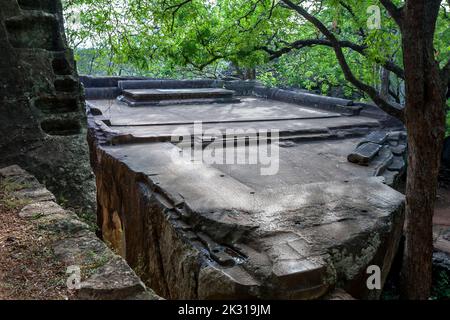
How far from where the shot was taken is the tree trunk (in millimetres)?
4184

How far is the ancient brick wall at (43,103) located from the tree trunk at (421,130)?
324cm

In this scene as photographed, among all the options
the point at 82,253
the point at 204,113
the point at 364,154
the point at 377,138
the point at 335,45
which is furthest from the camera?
the point at 204,113

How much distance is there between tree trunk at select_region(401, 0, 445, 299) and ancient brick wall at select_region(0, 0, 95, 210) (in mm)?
3240

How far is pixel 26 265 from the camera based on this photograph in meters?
2.04

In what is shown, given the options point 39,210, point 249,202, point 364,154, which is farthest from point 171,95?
point 39,210

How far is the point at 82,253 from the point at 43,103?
199 cm

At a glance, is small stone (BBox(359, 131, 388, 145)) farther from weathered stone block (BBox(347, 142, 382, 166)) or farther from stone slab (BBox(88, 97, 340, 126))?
stone slab (BBox(88, 97, 340, 126))

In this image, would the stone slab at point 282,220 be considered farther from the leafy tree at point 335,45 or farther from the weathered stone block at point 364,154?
the weathered stone block at point 364,154

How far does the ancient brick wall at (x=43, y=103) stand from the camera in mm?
3484

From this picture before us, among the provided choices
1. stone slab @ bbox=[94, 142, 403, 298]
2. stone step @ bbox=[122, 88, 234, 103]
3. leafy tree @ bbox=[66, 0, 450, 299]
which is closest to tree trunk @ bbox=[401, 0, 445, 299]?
leafy tree @ bbox=[66, 0, 450, 299]

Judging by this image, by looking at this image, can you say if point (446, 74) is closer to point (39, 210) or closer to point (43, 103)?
point (43, 103)

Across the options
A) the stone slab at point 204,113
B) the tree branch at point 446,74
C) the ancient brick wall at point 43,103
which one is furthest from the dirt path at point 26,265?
the stone slab at point 204,113
